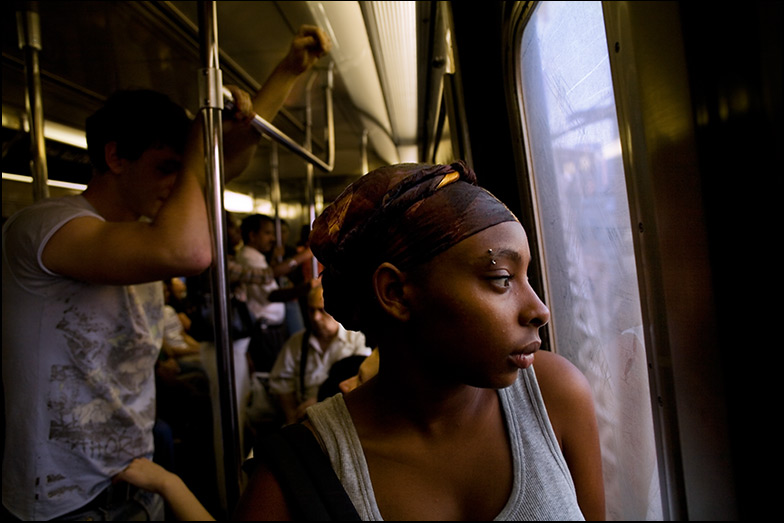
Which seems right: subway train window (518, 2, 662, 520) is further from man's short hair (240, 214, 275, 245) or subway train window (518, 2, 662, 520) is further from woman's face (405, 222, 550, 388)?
man's short hair (240, 214, 275, 245)

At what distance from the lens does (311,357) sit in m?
2.99

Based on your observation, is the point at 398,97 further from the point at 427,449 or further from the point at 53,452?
the point at 427,449

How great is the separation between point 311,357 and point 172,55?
83.5 inches

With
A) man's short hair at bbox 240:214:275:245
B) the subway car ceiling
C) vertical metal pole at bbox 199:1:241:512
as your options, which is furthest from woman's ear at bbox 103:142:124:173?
man's short hair at bbox 240:214:275:245

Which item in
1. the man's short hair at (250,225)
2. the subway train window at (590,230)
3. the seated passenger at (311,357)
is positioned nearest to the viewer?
the subway train window at (590,230)

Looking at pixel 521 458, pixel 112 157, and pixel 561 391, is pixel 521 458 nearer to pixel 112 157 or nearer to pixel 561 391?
pixel 561 391

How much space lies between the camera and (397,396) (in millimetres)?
763

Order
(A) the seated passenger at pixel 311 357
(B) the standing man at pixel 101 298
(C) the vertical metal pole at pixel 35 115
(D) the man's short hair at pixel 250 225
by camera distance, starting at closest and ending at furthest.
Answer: (B) the standing man at pixel 101 298 < (C) the vertical metal pole at pixel 35 115 < (A) the seated passenger at pixel 311 357 < (D) the man's short hair at pixel 250 225

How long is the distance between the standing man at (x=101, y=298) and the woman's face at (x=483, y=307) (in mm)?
739

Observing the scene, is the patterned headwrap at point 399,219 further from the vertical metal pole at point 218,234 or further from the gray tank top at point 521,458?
the vertical metal pole at point 218,234

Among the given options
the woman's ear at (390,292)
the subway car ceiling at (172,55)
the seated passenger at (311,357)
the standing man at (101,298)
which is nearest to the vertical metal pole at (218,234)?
the standing man at (101,298)

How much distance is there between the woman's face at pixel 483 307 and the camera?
633 mm

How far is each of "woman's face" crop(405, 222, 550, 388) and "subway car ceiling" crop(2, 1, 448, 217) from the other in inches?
81.5

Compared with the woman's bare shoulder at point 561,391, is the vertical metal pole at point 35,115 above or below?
above
